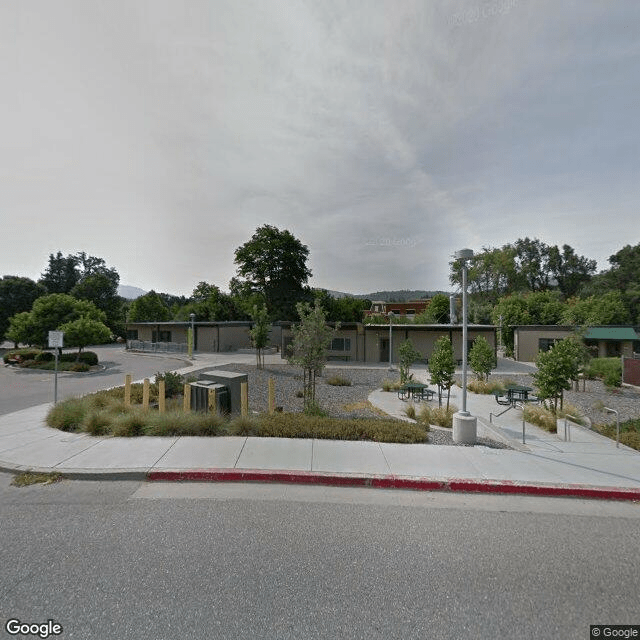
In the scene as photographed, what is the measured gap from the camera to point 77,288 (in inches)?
1944

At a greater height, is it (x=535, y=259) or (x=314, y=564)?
(x=535, y=259)

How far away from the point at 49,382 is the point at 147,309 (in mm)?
41442

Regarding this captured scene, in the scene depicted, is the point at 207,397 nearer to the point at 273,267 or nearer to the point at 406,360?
the point at 406,360

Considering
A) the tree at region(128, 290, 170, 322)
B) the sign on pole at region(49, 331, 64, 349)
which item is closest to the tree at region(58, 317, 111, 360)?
the sign on pole at region(49, 331, 64, 349)

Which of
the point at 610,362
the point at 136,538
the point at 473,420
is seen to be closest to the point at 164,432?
the point at 136,538

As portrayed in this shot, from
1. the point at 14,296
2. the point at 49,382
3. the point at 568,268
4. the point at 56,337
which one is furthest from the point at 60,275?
the point at 568,268

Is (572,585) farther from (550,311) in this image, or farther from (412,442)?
(550,311)

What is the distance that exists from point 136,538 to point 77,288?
59.5 m

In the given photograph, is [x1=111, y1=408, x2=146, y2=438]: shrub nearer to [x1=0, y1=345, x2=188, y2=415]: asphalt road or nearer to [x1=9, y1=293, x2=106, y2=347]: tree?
[x1=0, y1=345, x2=188, y2=415]: asphalt road

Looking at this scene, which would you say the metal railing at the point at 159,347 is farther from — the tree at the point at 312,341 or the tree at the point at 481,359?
the tree at the point at 481,359

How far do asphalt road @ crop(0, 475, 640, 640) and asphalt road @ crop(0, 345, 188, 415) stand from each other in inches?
368

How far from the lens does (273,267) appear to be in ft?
139

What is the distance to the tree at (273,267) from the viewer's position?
4181cm

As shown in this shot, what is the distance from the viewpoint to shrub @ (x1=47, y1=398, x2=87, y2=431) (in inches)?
309
